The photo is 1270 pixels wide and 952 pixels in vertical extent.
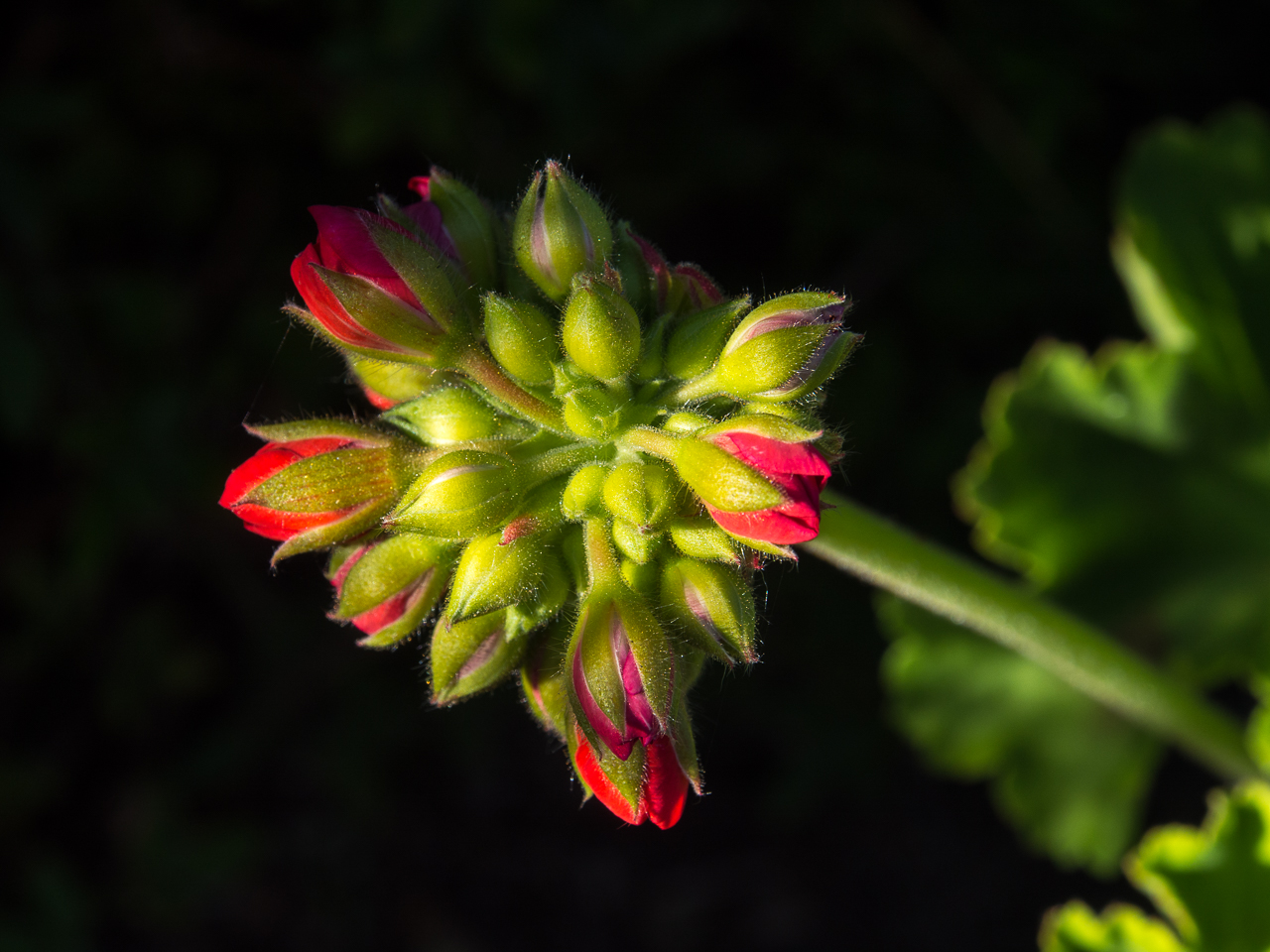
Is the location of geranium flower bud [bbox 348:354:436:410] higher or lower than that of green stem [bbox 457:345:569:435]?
lower

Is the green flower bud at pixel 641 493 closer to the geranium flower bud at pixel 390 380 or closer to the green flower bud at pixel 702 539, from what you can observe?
the green flower bud at pixel 702 539

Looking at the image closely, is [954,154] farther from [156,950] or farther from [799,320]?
[156,950]

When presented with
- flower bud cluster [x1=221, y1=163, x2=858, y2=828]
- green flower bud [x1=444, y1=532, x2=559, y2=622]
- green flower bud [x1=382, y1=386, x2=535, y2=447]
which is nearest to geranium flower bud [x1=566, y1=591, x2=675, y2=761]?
flower bud cluster [x1=221, y1=163, x2=858, y2=828]

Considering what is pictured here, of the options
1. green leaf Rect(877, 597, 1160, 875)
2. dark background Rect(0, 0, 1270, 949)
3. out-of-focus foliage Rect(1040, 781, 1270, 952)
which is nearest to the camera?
out-of-focus foliage Rect(1040, 781, 1270, 952)

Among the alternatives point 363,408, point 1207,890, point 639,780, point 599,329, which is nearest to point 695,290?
point 599,329

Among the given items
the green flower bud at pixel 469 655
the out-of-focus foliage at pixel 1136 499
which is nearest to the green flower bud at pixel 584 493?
the green flower bud at pixel 469 655

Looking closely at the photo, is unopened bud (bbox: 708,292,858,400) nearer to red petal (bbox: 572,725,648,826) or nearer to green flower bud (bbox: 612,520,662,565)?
green flower bud (bbox: 612,520,662,565)

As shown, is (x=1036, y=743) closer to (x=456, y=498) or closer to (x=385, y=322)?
(x=456, y=498)
